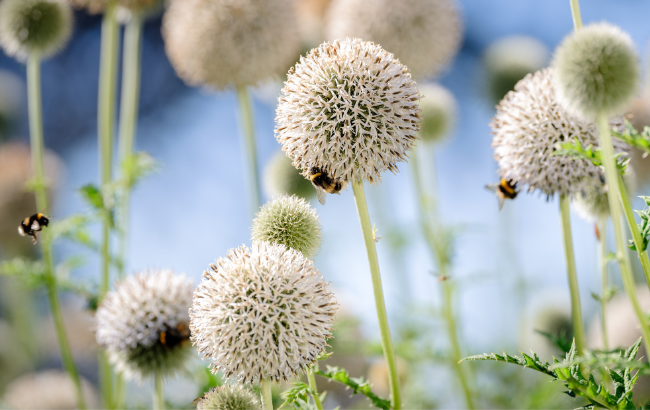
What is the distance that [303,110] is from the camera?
153 cm

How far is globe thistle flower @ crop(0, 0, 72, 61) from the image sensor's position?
298cm

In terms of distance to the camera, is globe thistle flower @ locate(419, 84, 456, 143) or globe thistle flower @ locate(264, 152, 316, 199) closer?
globe thistle flower @ locate(264, 152, 316, 199)

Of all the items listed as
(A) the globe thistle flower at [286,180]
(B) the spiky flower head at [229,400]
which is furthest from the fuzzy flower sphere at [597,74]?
(A) the globe thistle flower at [286,180]

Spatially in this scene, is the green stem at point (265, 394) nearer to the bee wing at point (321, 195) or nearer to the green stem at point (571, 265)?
the bee wing at point (321, 195)

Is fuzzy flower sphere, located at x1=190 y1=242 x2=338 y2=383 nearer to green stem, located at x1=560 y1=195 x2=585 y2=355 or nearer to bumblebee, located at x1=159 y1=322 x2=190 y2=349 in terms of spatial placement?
bumblebee, located at x1=159 y1=322 x2=190 y2=349

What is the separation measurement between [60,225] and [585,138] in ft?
6.71

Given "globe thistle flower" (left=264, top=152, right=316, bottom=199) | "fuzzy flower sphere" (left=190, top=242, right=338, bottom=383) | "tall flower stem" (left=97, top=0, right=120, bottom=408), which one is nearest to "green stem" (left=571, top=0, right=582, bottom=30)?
"fuzzy flower sphere" (left=190, top=242, right=338, bottom=383)

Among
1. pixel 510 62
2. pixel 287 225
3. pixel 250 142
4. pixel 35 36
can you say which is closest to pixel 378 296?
pixel 287 225

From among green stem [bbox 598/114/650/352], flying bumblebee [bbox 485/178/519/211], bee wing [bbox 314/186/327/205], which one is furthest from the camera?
flying bumblebee [bbox 485/178/519/211]

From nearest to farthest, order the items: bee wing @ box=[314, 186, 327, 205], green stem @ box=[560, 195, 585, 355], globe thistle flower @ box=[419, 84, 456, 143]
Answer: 1. bee wing @ box=[314, 186, 327, 205]
2. green stem @ box=[560, 195, 585, 355]
3. globe thistle flower @ box=[419, 84, 456, 143]

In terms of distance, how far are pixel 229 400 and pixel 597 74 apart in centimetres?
119

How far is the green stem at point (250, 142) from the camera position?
8.91 feet

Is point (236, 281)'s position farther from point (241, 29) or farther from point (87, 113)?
point (87, 113)

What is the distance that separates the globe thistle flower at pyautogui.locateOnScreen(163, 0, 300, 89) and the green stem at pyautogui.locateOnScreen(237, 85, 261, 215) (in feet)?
0.30
